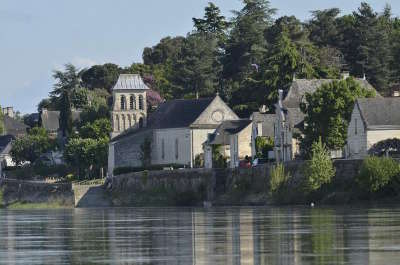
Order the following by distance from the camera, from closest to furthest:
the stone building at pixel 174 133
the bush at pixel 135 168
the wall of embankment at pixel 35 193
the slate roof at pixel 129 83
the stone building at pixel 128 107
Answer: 1. the wall of embankment at pixel 35 193
2. the bush at pixel 135 168
3. the stone building at pixel 174 133
4. the stone building at pixel 128 107
5. the slate roof at pixel 129 83

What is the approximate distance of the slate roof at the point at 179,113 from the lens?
135 m

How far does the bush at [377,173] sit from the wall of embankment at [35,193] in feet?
148

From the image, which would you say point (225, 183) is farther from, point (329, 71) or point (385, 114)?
point (329, 71)

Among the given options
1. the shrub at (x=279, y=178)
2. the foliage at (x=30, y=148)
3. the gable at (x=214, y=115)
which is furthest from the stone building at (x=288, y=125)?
the foliage at (x=30, y=148)

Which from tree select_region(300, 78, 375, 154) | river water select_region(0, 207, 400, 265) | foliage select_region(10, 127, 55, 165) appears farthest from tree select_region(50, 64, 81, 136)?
river water select_region(0, 207, 400, 265)

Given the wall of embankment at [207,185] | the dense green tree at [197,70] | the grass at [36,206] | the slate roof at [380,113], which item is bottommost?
the grass at [36,206]

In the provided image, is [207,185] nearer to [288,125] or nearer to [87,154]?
[288,125]

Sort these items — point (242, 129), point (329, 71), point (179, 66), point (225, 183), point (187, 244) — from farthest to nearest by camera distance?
point (179, 66), point (329, 71), point (242, 129), point (225, 183), point (187, 244)

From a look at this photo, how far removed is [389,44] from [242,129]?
1386 inches

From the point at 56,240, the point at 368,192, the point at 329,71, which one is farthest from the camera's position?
the point at 329,71

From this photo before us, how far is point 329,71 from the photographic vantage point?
133875 mm

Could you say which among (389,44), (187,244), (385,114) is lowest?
(187,244)

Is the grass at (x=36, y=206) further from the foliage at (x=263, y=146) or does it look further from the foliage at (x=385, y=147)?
the foliage at (x=385, y=147)

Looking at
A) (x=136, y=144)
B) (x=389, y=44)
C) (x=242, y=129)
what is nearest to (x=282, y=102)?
(x=242, y=129)
